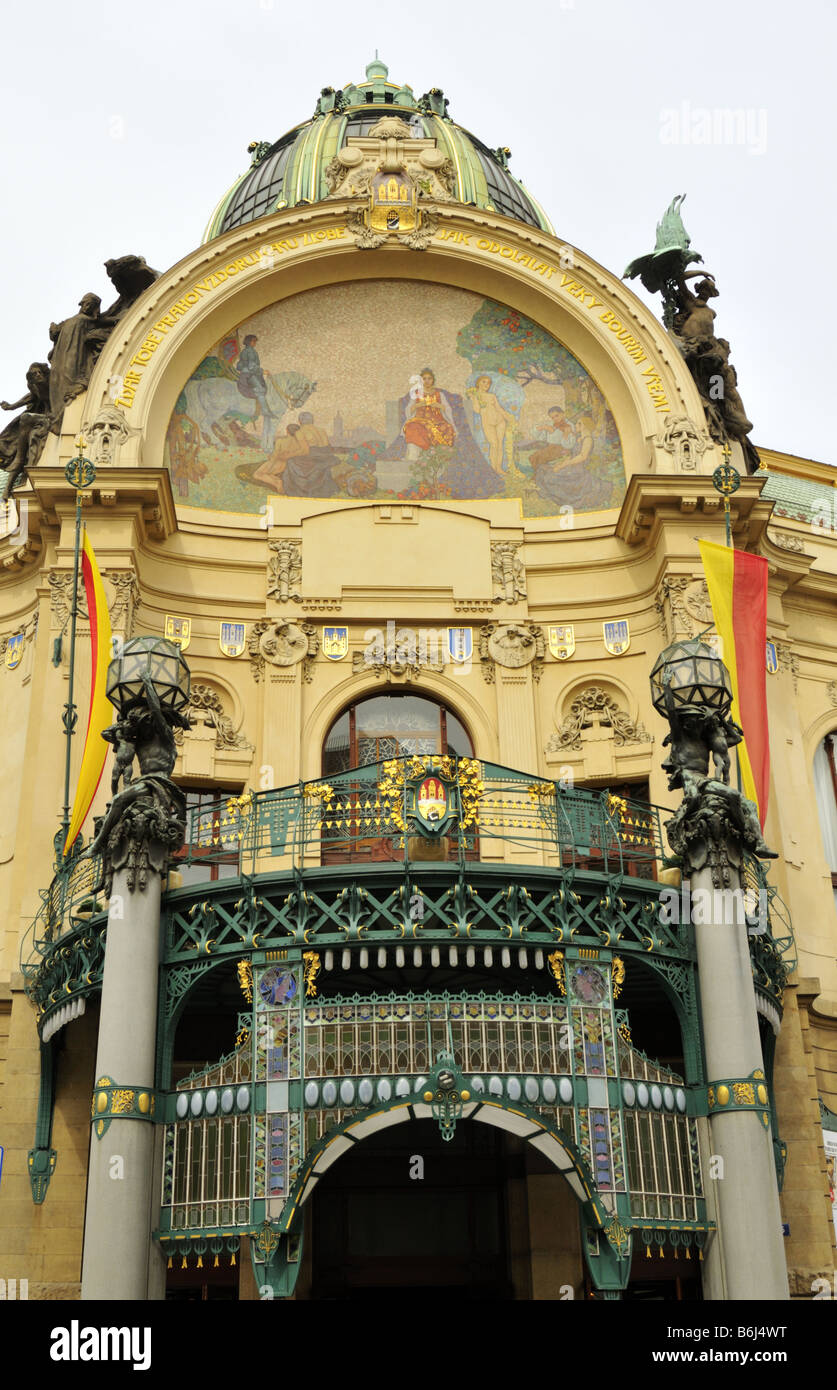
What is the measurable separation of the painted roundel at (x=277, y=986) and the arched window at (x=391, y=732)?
6935mm

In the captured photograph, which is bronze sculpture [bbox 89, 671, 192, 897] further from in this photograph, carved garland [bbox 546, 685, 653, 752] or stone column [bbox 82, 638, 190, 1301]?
carved garland [bbox 546, 685, 653, 752]

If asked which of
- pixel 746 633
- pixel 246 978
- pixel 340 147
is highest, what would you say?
pixel 340 147

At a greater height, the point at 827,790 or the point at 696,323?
the point at 696,323

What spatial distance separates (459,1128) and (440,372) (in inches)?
465

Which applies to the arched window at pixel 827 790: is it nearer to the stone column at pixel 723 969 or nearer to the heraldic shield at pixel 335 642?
the stone column at pixel 723 969

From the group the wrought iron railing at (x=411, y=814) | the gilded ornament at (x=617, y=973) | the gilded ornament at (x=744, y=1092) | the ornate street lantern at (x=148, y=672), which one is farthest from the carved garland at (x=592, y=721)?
the gilded ornament at (x=744, y=1092)

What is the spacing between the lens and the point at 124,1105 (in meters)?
16.1

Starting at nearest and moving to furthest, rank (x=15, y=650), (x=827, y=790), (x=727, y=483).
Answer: (x=727, y=483)
(x=15, y=650)
(x=827, y=790)

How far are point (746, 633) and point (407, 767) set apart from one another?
6160mm

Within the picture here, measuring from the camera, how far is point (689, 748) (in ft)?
59.5

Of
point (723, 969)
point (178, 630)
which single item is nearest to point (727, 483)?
point (178, 630)

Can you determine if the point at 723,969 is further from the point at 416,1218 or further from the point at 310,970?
the point at 416,1218
